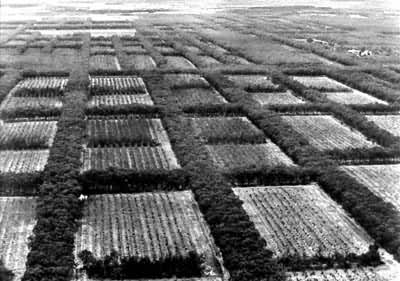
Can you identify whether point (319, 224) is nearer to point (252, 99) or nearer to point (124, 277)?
point (124, 277)

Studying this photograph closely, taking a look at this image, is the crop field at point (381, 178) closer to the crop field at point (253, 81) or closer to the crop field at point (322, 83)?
the crop field at point (253, 81)

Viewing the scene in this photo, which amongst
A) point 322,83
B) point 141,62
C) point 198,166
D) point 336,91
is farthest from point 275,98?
point 141,62

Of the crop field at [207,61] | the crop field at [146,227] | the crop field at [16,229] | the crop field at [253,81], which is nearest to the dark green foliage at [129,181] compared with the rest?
the crop field at [146,227]

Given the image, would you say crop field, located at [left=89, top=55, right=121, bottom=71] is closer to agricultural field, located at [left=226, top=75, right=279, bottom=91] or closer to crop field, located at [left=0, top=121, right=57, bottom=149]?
agricultural field, located at [left=226, top=75, right=279, bottom=91]

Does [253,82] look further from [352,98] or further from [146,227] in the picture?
[146,227]

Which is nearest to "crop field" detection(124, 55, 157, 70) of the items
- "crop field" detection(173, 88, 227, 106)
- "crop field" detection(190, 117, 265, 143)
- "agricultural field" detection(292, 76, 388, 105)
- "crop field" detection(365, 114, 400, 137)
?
"crop field" detection(173, 88, 227, 106)
